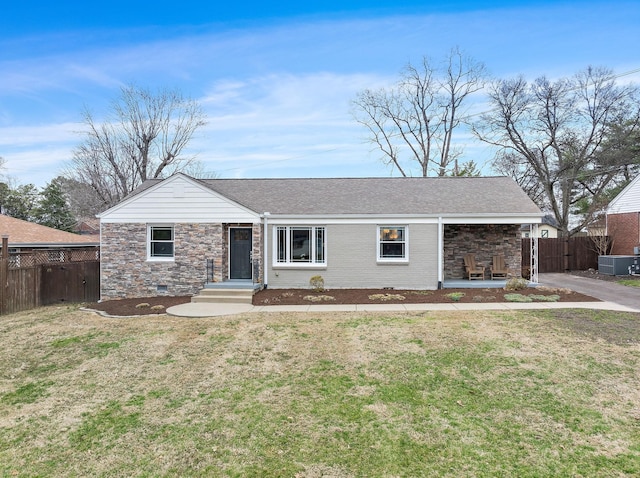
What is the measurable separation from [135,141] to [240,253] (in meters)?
18.9

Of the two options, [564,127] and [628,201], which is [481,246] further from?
[564,127]

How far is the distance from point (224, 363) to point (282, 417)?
7.61ft

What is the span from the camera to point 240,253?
1415 centimetres

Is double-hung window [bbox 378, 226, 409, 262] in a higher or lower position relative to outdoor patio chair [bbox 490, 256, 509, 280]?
higher

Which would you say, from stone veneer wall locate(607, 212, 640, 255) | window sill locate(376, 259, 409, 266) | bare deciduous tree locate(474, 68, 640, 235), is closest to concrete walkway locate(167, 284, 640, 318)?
window sill locate(376, 259, 409, 266)

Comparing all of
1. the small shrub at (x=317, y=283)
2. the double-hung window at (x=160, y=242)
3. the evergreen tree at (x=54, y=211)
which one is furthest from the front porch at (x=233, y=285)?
the evergreen tree at (x=54, y=211)

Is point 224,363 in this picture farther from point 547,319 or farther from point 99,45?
point 99,45

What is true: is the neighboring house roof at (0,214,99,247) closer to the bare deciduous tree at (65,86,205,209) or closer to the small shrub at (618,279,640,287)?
the bare deciduous tree at (65,86,205,209)

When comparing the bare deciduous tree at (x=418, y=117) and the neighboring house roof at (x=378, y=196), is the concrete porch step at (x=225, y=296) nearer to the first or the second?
the neighboring house roof at (x=378, y=196)

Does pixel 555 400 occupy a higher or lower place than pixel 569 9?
lower

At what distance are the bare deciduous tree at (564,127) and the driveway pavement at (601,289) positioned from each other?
8899mm

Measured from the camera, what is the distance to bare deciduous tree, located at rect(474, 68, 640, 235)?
2470 cm

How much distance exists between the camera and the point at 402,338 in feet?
25.4

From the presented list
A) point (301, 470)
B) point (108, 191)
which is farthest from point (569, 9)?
point (108, 191)
